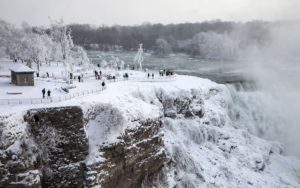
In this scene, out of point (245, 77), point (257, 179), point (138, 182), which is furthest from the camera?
point (245, 77)

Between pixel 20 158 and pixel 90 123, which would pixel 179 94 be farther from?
pixel 20 158

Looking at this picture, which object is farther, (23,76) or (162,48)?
(162,48)

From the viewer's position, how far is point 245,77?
67.1 metres

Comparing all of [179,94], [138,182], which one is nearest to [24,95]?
[138,182]

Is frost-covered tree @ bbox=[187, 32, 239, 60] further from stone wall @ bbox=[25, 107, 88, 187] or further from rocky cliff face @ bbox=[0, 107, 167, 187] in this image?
stone wall @ bbox=[25, 107, 88, 187]

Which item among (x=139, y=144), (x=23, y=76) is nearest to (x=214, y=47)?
(x=23, y=76)

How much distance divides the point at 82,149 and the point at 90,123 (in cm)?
248

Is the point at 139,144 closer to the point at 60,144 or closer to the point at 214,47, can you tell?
the point at 60,144

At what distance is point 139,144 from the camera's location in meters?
32.4

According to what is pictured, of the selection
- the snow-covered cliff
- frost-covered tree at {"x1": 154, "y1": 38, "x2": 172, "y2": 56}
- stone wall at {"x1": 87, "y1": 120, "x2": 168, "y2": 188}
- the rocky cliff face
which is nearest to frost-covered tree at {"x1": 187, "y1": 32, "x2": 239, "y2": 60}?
frost-covered tree at {"x1": 154, "y1": 38, "x2": 172, "y2": 56}

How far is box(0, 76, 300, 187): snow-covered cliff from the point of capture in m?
27.3

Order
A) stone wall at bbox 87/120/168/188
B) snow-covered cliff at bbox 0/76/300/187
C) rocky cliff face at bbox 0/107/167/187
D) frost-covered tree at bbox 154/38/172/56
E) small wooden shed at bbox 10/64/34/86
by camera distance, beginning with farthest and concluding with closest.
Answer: frost-covered tree at bbox 154/38/172/56
small wooden shed at bbox 10/64/34/86
stone wall at bbox 87/120/168/188
snow-covered cliff at bbox 0/76/300/187
rocky cliff face at bbox 0/107/167/187

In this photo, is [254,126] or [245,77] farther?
[245,77]

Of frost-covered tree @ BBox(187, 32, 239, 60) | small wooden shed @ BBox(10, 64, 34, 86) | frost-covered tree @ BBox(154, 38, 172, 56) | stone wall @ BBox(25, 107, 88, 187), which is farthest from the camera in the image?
frost-covered tree @ BBox(154, 38, 172, 56)
